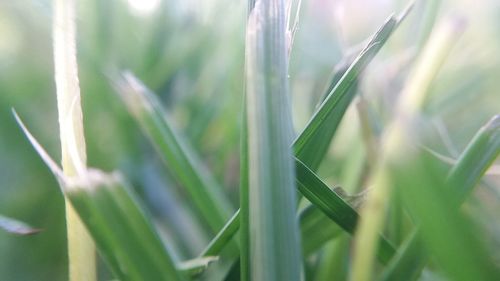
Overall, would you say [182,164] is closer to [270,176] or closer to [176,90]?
[270,176]

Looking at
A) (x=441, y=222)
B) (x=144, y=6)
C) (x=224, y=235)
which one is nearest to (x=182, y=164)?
(x=224, y=235)

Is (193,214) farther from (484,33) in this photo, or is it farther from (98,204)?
(484,33)

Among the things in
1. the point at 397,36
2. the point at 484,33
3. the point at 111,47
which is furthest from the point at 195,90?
the point at 484,33

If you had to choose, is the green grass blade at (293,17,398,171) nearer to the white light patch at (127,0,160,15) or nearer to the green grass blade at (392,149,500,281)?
the green grass blade at (392,149,500,281)

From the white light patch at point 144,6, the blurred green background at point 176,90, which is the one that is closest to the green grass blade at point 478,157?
the blurred green background at point 176,90

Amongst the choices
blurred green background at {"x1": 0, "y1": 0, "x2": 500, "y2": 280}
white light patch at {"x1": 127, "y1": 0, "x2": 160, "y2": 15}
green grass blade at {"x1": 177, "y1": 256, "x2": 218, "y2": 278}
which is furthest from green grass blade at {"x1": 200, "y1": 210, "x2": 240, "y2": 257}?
white light patch at {"x1": 127, "y1": 0, "x2": 160, "y2": 15}

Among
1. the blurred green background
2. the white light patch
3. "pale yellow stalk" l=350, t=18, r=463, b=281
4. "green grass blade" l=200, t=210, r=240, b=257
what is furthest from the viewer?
the white light patch
